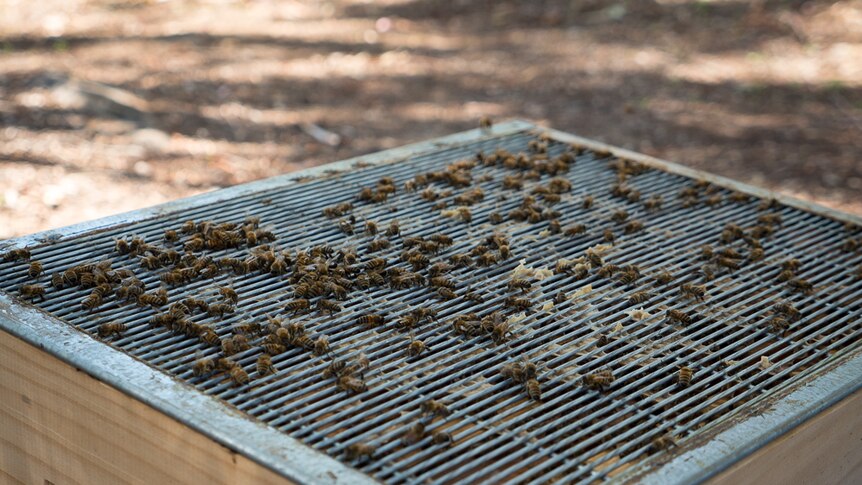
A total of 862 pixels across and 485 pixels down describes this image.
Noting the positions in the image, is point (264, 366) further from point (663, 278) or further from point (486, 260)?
point (663, 278)

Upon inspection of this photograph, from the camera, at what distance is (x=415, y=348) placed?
2568mm

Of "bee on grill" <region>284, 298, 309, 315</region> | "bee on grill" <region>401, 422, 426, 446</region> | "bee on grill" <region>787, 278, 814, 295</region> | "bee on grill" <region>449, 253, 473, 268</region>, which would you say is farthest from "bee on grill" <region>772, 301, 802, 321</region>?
"bee on grill" <region>284, 298, 309, 315</region>

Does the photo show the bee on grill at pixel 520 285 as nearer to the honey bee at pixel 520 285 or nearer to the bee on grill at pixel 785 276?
the honey bee at pixel 520 285

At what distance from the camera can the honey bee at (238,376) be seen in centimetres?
237

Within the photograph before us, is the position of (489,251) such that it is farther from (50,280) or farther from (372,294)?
Result: (50,280)

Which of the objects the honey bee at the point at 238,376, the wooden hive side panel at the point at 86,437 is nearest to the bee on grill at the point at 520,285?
the honey bee at the point at 238,376

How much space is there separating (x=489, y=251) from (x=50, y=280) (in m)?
1.51

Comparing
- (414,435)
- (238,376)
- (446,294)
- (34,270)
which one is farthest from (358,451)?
(34,270)

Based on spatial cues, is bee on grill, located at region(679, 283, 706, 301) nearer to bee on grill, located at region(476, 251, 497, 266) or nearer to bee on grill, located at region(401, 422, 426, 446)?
bee on grill, located at region(476, 251, 497, 266)

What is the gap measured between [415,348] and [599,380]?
528 millimetres

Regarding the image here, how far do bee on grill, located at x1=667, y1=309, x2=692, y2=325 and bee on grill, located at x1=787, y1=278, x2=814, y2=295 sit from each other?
0.54 m

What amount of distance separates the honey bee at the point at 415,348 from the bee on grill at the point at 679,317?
83cm

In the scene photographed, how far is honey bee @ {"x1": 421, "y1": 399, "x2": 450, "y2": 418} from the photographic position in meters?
2.28

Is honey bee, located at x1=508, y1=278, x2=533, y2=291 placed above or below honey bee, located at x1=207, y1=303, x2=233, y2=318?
below
